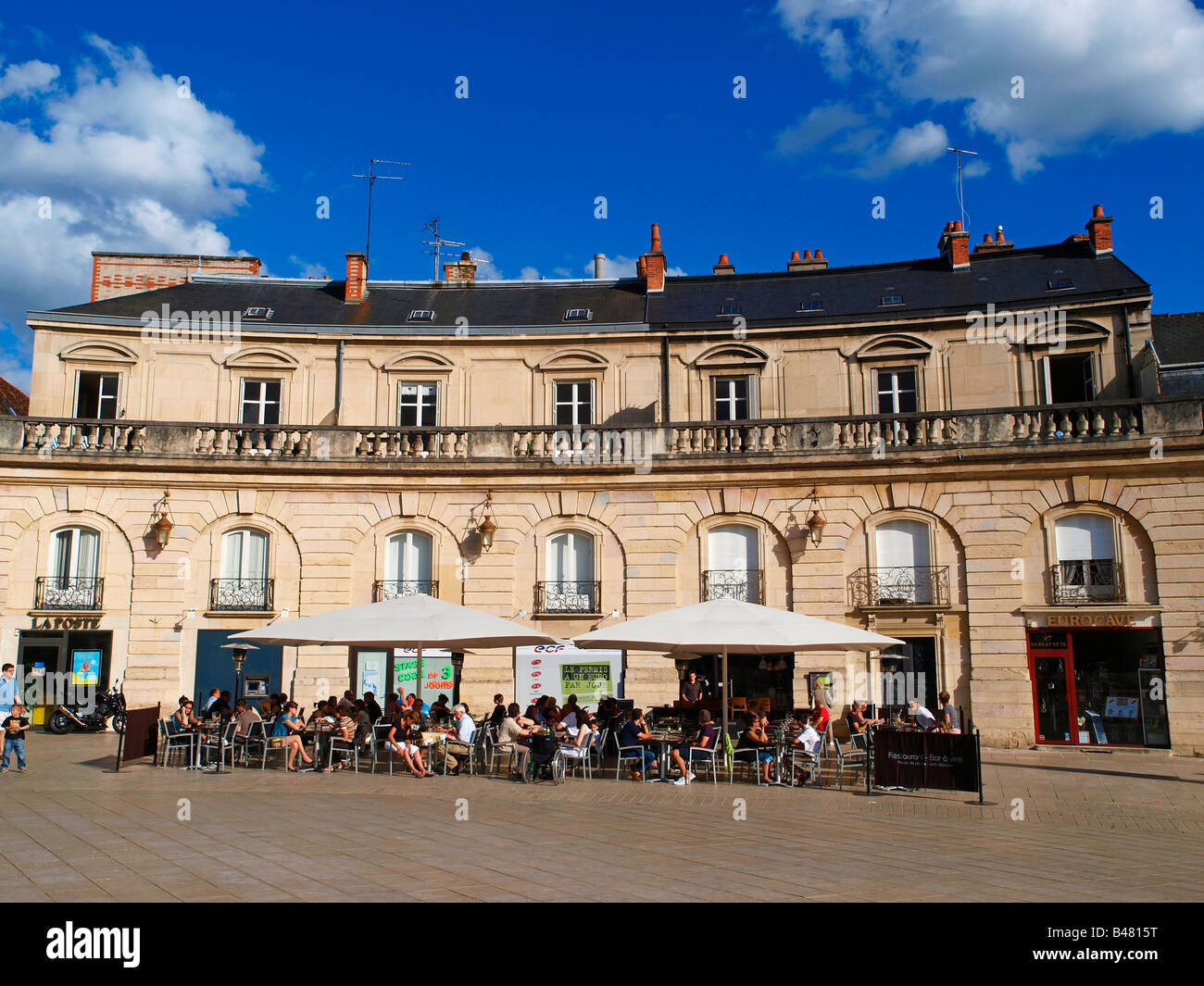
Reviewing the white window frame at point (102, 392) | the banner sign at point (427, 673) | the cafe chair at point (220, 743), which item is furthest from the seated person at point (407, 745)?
the white window frame at point (102, 392)

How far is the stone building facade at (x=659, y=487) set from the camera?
62.9 ft

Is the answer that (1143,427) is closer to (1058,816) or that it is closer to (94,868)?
(1058,816)

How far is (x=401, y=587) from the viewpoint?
2112cm

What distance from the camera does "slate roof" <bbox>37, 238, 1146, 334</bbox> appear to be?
2378 cm

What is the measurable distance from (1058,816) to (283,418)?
18154 millimetres

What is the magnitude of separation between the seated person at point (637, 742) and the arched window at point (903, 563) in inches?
284

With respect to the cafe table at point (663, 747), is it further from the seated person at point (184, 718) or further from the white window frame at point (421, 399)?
the white window frame at point (421, 399)

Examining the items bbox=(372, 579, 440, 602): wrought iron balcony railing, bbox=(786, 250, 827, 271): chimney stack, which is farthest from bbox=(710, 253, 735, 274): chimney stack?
bbox=(372, 579, 440, 602): wrought iron balcony railing

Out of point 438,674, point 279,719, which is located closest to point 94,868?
point 279,719

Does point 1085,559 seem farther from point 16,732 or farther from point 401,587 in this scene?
point 16,732

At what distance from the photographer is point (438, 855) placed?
28.5 ft

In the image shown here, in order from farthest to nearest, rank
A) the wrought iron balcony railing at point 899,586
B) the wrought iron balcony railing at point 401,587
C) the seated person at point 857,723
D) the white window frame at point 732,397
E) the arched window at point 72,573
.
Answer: the white window frame at point 732,397 → the wrought iron balcony railing at point 401,587 → the arched window at point 72,573 → the wrought iron balcony railing at point 899,586 → the seated person at point 857,723

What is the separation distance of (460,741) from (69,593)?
1040 cm

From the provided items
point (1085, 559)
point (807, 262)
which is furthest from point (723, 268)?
point (1085, 559)
